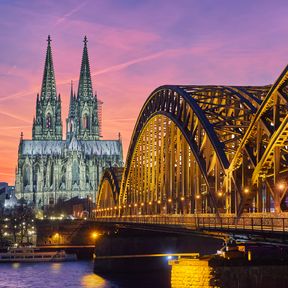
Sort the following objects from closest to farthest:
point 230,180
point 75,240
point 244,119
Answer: point 230,180, point 244,119, point 75,240

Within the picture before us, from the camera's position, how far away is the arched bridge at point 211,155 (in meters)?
48.1

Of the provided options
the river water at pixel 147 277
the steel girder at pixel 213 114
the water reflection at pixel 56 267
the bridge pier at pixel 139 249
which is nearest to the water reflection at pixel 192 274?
the river water at pixel 147 277

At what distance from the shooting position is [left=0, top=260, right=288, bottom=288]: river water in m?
45.5

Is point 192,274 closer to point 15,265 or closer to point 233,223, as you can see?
point 233,223

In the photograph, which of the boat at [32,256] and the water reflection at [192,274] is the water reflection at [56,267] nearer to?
the boat at [32,256]

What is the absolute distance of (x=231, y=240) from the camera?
49.3 metres

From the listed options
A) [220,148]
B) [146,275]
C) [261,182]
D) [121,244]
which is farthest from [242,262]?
[121,244]

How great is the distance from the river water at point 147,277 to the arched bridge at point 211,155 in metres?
3.72

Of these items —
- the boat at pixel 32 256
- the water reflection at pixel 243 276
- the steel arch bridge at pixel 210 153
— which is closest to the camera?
the water reflection at pixel 243 276

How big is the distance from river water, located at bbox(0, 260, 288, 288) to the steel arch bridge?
4.43 m

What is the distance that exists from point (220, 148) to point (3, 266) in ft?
247

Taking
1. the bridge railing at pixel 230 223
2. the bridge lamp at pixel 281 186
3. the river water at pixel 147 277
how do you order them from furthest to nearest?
the bridge lamp at pixel 281 186 < the river water at pixel 147 277 < the bridge railing at pixel 230 223

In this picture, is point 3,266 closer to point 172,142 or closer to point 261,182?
point 172,142

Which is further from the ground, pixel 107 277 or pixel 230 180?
pixel 230 180
